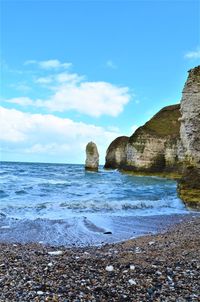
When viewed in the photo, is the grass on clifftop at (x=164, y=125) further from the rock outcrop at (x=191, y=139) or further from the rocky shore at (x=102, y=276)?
the rocky shore at (x=102, y=276)

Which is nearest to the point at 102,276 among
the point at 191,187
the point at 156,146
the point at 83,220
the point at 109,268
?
the point at 109,268

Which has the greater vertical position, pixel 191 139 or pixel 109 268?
pixel 191 139

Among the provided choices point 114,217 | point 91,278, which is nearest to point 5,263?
point 91,278

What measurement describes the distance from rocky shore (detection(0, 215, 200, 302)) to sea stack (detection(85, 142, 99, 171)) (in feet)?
187

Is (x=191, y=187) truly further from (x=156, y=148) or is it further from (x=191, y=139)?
(x=156, y=148)

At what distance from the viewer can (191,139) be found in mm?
19000

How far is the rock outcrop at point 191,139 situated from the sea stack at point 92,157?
145ft

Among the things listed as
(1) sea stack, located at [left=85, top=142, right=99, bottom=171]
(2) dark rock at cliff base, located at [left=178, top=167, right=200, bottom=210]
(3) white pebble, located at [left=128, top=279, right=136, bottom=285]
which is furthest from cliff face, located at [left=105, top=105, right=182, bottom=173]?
(3) white pebble, located at [left=128, top=279, right=136, bottom=285]

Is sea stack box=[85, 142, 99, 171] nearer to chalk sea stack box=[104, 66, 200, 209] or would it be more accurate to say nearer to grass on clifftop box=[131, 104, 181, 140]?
chalk sea stack box=[104, 66, 200, 209]

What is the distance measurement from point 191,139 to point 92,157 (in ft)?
153

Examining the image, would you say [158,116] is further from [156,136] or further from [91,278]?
[91,278]

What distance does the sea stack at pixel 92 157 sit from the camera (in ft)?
212

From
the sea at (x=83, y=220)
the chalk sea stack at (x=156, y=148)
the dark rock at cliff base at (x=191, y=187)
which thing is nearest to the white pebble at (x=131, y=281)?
the sea at (x=83, y=220)

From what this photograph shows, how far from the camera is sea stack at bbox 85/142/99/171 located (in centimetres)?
6450
